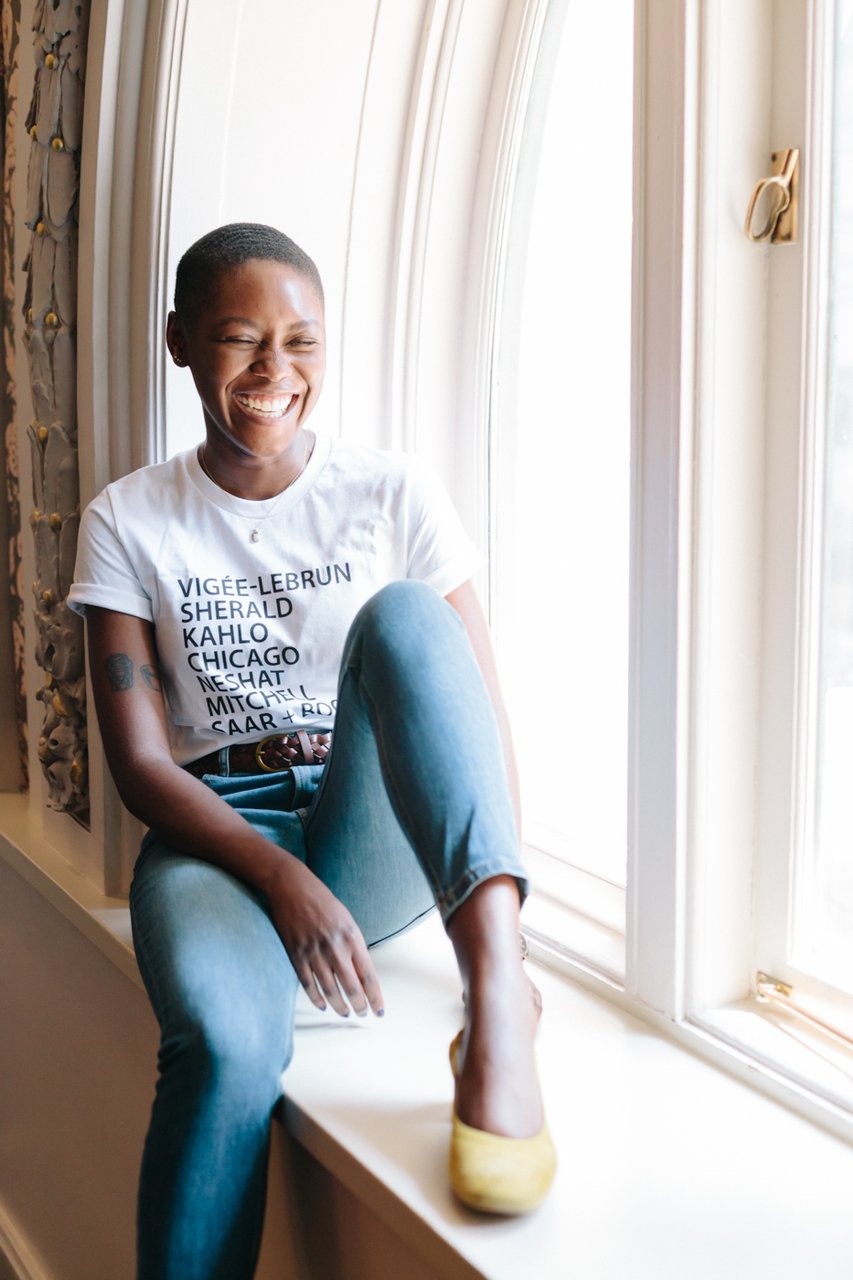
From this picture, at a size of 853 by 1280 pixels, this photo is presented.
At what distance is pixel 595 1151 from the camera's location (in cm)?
100

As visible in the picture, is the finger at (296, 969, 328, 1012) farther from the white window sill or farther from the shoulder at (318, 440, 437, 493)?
the shoulder at (318, 440, 437, 493)

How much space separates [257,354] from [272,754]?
46 cm

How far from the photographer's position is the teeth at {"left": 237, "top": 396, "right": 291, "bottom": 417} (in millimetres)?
1373

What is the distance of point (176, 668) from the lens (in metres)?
1.37

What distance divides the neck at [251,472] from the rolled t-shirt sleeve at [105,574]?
14 centimetres

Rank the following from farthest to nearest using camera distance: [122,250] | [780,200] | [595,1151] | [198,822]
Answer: [122,250]
[198,822]
[780,200]
[595,1151]

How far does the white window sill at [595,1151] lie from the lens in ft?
2.84

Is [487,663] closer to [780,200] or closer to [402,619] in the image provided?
[402,619]

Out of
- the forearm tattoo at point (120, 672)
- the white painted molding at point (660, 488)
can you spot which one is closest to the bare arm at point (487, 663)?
the white painted molding at point (660, 488)

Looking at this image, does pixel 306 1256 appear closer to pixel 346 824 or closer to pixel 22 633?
pixel 346 824

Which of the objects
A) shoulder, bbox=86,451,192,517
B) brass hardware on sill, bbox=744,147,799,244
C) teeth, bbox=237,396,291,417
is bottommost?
shoulder, bbox=86,451,192,517

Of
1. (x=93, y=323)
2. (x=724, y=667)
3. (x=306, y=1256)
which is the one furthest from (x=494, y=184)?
(x=306, y=1256)

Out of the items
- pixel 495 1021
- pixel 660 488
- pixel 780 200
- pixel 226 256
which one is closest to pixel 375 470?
pixel 226 256

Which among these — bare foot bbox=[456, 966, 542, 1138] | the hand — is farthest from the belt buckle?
bare foot bbox=[456, 966, 542, 1138]
